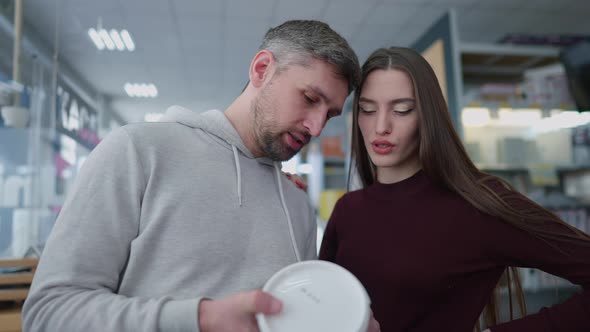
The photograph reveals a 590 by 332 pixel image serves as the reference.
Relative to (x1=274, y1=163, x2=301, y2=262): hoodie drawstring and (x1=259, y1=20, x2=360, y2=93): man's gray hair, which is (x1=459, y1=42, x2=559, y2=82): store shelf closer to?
(x1=259, y1=20, x2=360, y2=93): man's gray hair

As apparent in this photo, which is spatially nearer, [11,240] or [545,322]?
[545,322]

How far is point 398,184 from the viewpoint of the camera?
1359mm

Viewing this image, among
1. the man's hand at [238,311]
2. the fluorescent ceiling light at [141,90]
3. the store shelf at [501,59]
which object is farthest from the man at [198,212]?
the fluorescent ceiling light at [141,90]

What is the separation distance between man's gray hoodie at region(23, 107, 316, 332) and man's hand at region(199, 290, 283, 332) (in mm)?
30

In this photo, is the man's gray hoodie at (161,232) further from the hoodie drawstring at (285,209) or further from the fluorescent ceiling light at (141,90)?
the fluorescent ceiling light at (141,90)

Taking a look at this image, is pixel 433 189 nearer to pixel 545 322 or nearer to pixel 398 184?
pixel 398 184

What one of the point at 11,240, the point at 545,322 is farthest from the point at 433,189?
the point at 11,240

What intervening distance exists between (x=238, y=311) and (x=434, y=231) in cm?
73

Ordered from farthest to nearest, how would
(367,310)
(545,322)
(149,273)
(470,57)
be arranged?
(470,57) < (545,322) < (149,273) < (367,310)

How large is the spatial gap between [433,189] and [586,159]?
11.1 feet

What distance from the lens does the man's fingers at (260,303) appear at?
2.21ft

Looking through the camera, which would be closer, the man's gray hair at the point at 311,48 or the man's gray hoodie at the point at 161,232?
the man's gray hoodie at the point at 161,232

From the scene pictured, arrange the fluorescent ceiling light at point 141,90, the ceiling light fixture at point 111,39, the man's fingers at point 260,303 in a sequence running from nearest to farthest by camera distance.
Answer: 1. the man's fingers at point 260,303
2. the ceiling light fixture at point 111,39
3. the fluorescent ceiling light at point 141,90

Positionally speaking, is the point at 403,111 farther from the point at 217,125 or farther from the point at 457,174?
the point at 217,125
